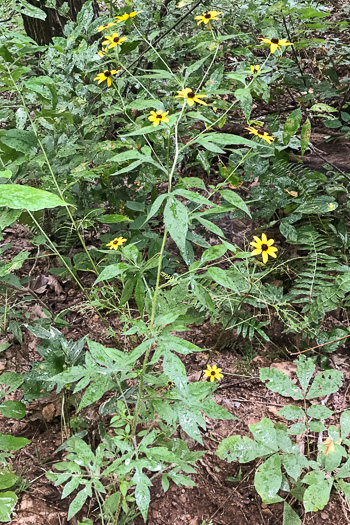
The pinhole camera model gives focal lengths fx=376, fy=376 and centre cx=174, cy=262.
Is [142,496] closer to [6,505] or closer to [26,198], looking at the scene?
[6,505]

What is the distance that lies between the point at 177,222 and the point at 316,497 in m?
0.91

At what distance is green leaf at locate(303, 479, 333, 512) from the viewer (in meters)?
1.08

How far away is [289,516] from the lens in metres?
1.25

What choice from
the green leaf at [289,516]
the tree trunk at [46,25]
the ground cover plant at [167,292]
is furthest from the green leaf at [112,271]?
the tree trunk at [46,25]

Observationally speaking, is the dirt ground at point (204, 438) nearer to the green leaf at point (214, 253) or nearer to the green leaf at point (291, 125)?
the green leaf at point (214, 253)

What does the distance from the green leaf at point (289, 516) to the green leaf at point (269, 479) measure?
0.38 feet

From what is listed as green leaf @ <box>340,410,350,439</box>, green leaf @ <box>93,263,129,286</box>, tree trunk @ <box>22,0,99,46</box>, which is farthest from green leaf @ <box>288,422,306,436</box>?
tree trunk @ <box>22,0,99,46</box>

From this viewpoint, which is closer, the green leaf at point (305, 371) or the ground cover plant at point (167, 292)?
the ground cover plant at point (167, 292)

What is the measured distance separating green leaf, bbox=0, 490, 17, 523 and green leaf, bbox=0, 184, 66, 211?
1011 millimetres

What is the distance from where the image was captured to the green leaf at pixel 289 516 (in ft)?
4.09

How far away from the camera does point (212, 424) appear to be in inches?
65.2

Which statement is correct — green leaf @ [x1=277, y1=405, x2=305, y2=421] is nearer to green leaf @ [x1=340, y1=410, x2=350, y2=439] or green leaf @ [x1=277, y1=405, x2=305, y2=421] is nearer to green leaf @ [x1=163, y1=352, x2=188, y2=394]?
green leaf @ [x1=340, y1=410, x2=350, y2=439]

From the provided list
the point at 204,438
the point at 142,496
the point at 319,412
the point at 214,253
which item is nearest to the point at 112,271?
the point at 214,253

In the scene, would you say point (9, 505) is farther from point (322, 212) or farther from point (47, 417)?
point (322, 212)
